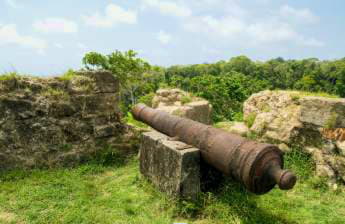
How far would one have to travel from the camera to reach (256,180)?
3.24 metres

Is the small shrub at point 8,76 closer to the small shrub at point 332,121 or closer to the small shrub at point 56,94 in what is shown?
the small shrub at point 56,94

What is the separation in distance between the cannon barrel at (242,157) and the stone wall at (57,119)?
2.81 metres

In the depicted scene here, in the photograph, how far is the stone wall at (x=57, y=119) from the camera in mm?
5688

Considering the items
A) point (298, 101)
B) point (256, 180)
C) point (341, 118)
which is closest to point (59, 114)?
point (256, 180)

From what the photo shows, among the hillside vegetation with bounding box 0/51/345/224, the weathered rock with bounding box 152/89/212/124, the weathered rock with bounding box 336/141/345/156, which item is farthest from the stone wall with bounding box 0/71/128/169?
the weathered rock with bounding box 336/141/345/156

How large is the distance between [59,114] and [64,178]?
1590 mm

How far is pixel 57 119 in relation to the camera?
6.16 metres

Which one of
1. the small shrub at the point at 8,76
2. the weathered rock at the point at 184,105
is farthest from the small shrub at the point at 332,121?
the small shrub at the point at 8,76

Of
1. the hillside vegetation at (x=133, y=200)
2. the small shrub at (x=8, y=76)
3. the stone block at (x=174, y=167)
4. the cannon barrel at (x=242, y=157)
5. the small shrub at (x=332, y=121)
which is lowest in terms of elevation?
the hillside vegetation at (x=133, y=200)

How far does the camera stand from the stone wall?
5688 mm

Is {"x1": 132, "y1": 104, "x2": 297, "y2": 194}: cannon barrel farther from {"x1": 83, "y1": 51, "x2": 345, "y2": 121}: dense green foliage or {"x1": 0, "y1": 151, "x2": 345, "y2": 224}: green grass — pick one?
{"x1": 83, "y1": 51, "x2": 345, "y2": 121}: dense green foliage

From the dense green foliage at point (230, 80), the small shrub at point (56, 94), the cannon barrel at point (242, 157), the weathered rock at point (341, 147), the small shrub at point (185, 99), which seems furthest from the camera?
the dense green foliage at point (230, 80)

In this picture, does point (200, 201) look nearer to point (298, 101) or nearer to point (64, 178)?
point (64, 178)

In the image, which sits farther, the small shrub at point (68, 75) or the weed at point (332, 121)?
the small shrub at point (68, 75)
